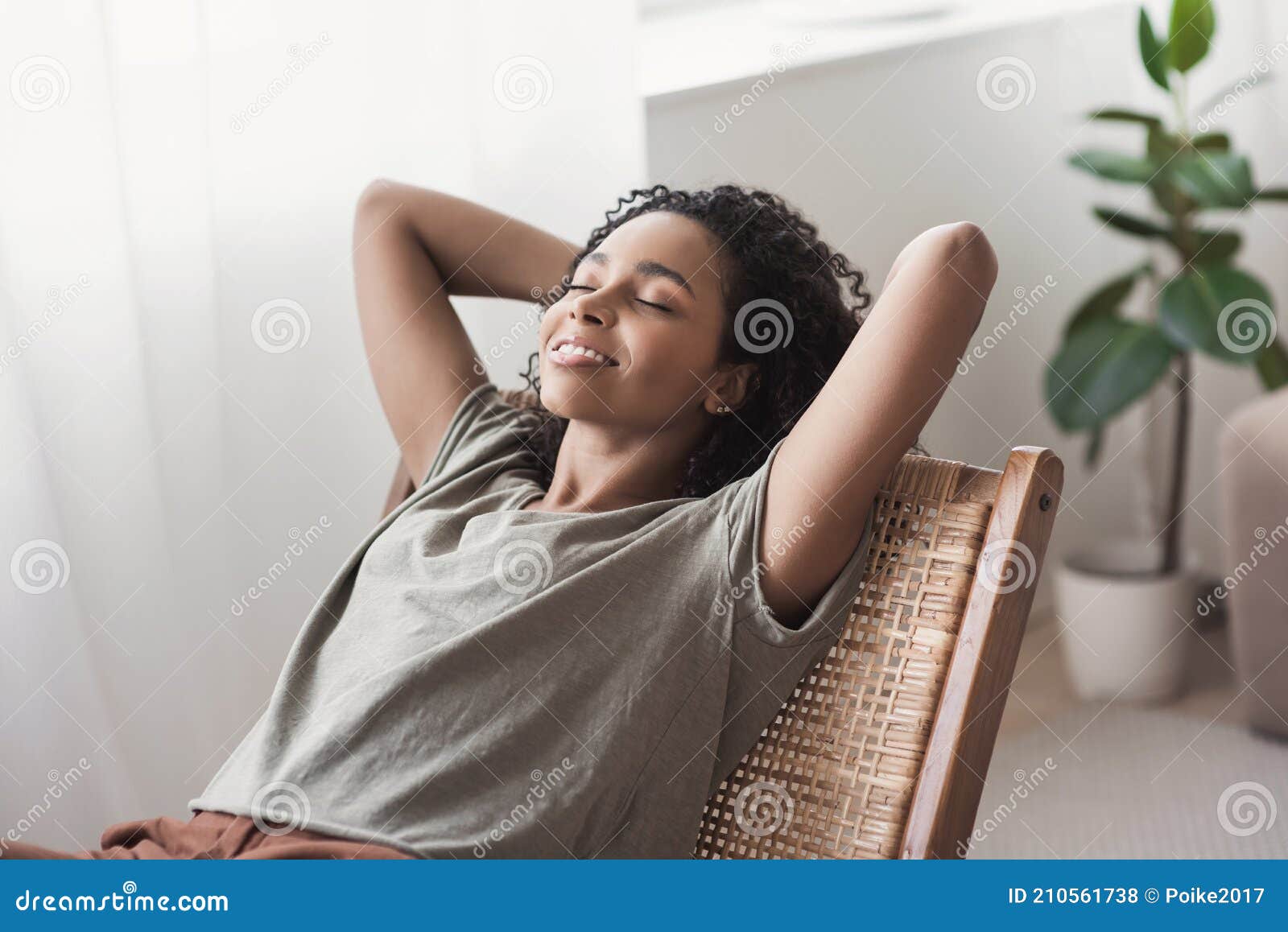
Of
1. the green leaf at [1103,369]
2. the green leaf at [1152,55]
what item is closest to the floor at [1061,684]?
the green leaf at [1103,369]

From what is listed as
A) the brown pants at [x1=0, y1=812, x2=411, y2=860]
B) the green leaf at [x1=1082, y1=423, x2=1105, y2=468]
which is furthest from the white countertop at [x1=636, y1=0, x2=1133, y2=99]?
the brown pants at [x1=0, y1=812, x2=411, y2=860]

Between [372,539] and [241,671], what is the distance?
58cm

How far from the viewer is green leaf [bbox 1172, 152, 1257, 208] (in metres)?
2.47

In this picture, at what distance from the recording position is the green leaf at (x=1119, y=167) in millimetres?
2494

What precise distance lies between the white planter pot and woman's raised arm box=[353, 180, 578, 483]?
5.22 ft

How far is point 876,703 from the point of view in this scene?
110 centimetres

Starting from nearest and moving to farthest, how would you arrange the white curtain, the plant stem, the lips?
the lips < the white curtain < the plant stem

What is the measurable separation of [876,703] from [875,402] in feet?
0.88

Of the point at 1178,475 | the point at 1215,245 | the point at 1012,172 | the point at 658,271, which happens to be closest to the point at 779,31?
the point at 1012,172

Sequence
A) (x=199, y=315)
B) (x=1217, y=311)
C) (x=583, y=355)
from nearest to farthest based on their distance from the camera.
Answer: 1. (x=583, y=355)
2. (x=199, y=315)
3. (x=1217, y=311)

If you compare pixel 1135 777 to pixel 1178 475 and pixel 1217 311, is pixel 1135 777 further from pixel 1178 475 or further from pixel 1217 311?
pixel 1217 311

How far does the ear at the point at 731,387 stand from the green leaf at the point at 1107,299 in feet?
5.15

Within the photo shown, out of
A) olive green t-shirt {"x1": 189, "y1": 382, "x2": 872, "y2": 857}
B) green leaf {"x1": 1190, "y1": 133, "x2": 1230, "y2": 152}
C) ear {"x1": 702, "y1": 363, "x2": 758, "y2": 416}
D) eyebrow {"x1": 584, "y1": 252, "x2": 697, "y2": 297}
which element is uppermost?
green leaf {"x1": 1190, "y1": 133, "x2": 1230, "y2": 152}

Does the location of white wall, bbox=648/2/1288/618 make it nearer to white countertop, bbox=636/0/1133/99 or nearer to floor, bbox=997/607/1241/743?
white countertop, bbox=636/0/1133/99
